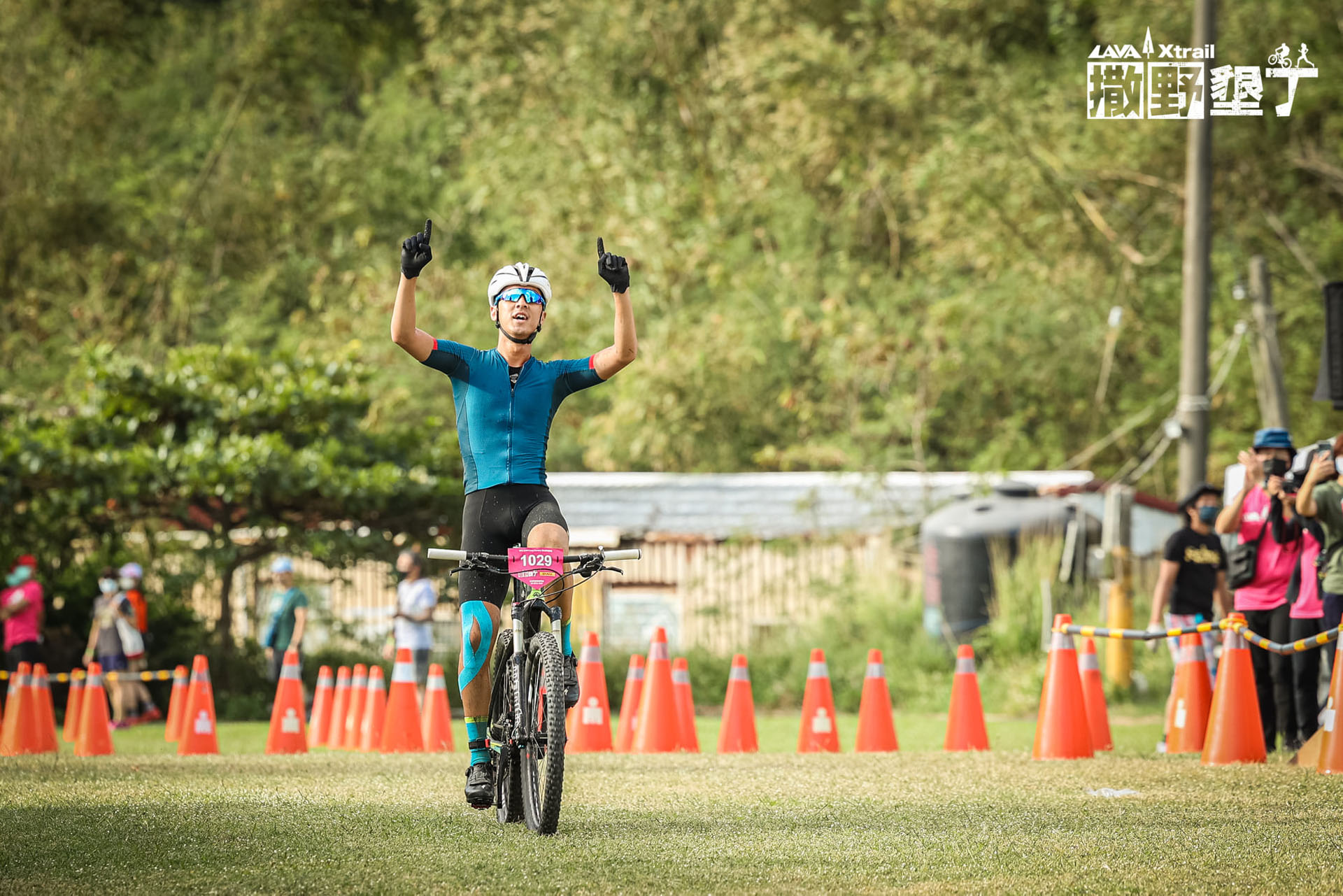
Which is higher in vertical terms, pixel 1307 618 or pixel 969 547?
pixel 969 547

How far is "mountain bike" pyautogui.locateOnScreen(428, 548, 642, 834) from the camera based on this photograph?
6293 mm

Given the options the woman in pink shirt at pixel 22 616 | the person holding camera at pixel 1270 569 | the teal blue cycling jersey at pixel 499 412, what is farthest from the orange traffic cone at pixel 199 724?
the person holding camera at pixel 1270 569

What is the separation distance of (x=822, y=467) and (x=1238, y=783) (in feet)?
72.4

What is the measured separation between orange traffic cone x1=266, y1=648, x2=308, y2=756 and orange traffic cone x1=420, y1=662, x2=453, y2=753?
46.3 inches

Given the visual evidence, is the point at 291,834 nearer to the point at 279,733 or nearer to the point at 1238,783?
the point at 1238,783

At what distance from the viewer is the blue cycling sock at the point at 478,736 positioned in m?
6.99

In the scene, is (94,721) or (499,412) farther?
(94,721)

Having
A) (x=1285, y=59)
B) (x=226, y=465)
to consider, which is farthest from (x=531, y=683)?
(x=1285, y=59)

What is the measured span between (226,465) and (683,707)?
29.2 ft

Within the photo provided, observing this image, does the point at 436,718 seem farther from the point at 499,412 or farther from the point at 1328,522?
the point at 1328,522

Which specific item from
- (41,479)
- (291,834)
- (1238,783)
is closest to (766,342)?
(41,479)

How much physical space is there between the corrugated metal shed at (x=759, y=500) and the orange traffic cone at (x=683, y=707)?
12.0 metres

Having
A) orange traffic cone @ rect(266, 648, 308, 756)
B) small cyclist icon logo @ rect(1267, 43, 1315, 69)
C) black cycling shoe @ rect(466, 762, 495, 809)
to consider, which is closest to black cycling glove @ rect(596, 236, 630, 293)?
black cycling shoe @ rect(466, 762, 495, 809)

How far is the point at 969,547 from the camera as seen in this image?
21.2 m
